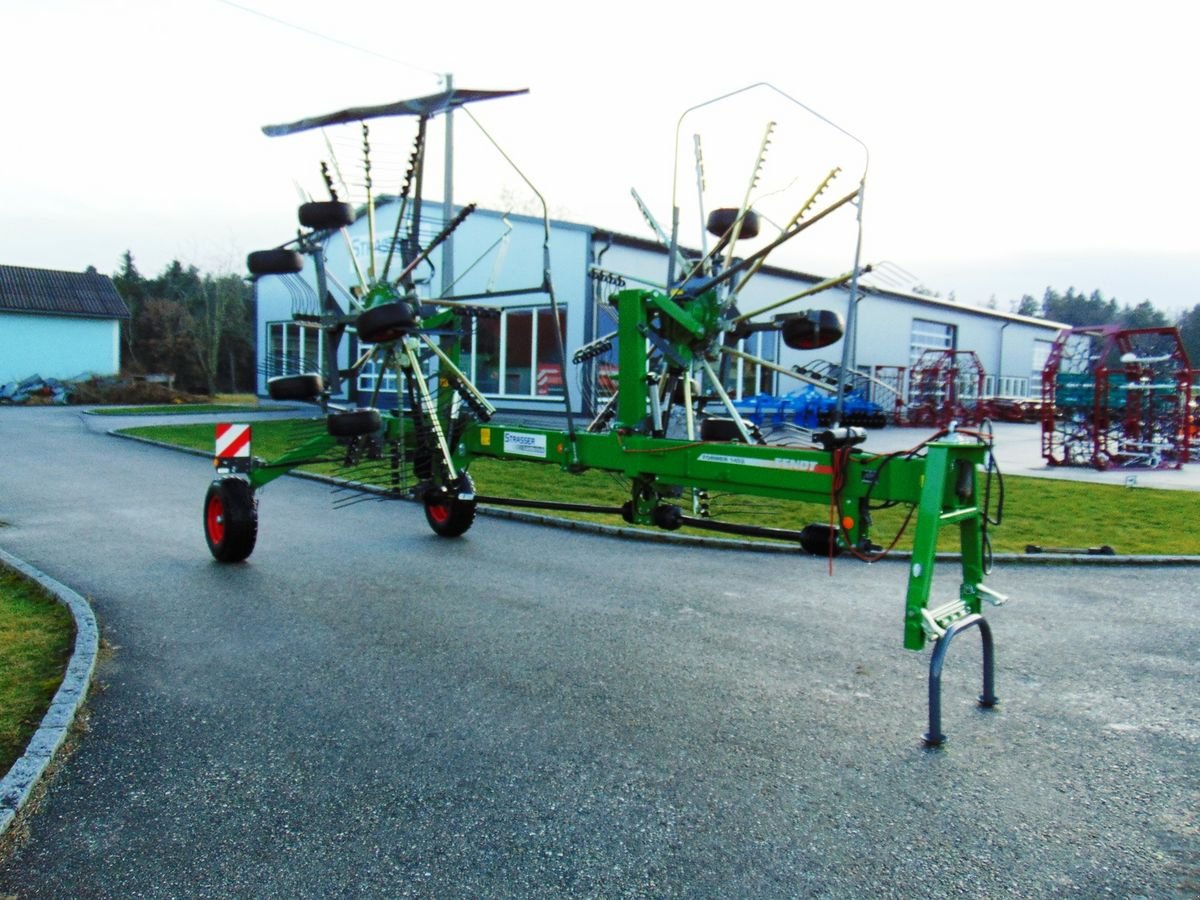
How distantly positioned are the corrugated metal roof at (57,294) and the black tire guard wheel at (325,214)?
4256cm

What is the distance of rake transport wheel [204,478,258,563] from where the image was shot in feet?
26.9

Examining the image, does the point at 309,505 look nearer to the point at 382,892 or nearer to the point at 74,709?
the point at 74,709

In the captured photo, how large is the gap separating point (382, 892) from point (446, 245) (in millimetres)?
17378

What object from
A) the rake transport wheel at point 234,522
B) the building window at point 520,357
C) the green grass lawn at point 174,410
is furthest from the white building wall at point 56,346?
the rake transport wheel at point 234,522

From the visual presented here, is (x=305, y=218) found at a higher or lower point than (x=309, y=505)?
higher

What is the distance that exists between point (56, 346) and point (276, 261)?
43.5 m

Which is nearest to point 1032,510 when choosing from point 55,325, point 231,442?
point 231,442

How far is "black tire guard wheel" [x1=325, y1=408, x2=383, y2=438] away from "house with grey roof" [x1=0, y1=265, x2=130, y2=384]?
1627 inches

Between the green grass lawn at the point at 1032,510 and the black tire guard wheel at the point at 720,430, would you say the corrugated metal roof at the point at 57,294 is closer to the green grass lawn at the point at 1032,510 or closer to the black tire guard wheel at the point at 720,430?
the green grass lawn at the point at 1032,510

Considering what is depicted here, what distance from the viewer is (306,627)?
6.32 meters

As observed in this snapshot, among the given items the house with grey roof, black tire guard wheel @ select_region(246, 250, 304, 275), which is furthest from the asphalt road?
the house with grey roof

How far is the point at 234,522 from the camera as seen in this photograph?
8188 millimetres

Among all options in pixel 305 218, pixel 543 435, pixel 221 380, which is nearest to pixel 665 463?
pixel 543 435

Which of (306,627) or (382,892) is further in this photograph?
(306,627)
